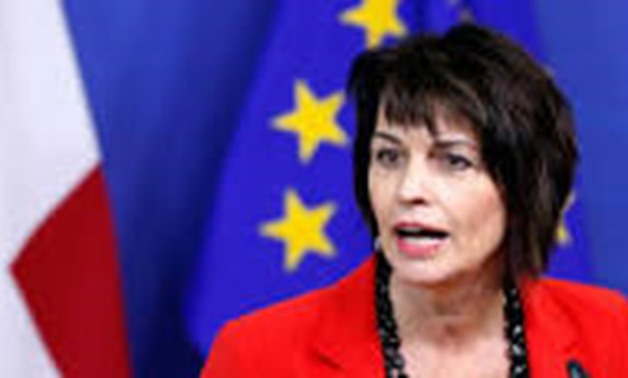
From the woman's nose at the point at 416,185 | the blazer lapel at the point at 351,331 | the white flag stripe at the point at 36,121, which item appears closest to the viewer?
the woman's nose at the point at 416,185

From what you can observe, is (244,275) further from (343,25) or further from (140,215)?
(343,25)

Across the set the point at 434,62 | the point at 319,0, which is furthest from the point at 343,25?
the point at 434,62

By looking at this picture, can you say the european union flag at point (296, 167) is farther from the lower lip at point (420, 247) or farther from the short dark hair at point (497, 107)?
the lower lip at point (420, 247)

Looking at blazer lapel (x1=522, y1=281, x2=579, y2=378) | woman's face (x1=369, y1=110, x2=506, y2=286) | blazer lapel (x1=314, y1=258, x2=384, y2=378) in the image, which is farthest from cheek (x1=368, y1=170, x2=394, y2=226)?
blazer lapel (x1=522, y1=281, x2=579, y2=378)

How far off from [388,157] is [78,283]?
0.69 m

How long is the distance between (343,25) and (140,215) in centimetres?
47

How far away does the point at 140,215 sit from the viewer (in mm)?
2162

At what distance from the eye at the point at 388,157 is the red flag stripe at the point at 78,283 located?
62cm

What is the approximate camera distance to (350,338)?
1640 mm

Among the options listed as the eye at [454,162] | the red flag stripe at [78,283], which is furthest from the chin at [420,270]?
the red flag stripe at [78,283]

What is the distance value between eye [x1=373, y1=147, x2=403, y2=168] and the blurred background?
0.49 metres

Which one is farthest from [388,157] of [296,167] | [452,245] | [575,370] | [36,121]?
[36,121]

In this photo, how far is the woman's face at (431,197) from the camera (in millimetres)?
1518

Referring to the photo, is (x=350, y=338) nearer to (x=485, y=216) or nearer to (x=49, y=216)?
(x=485, y=216)
